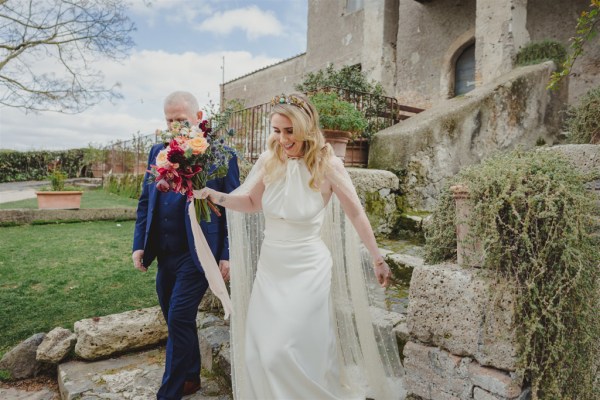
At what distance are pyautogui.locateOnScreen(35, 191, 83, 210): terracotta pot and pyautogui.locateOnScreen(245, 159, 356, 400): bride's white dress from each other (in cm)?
870

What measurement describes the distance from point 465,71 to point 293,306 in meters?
10.4

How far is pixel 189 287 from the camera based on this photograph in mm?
2650

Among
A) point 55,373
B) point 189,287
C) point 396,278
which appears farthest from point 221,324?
point 396,278

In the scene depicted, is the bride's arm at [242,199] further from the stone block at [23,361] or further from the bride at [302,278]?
the stone block at [23,361]

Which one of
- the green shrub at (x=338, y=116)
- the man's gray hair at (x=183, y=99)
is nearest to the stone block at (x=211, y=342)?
the man's gray hair at (x=183, y=99)

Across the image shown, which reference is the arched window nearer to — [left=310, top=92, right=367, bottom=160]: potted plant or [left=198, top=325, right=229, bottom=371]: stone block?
[left=310, top=92, right=367, bottom=160]: potted plant

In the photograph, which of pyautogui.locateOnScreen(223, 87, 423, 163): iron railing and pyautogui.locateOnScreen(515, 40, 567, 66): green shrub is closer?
pyautogui.locateOnScreen(223, 87, 423, 163): iron railing

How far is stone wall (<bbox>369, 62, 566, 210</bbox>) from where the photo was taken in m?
5.95

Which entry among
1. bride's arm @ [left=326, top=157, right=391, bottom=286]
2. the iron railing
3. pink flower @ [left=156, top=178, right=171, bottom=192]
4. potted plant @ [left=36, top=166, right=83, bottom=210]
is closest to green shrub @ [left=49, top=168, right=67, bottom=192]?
potted plant @ [left=36, top=166, right=83, bottom=210]

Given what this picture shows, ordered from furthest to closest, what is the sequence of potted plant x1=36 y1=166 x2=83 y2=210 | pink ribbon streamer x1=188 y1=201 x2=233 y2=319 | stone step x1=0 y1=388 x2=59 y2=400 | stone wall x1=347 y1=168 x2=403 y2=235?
potted plant x1=36 y1=166 x2=83 y2=210 → stone wall x1=347 y1=168 x2=403 y2=235 → stone step x1=0 y1=388 x2=59 y2=400 → pink ribbon streamer x1=188 y1=201 x2=233 y2=319

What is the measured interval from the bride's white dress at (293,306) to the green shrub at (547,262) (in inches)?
36.1

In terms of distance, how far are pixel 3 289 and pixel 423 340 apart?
475cm

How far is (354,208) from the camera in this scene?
2.35 meters

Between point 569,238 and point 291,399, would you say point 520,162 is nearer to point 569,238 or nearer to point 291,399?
point 569,238
